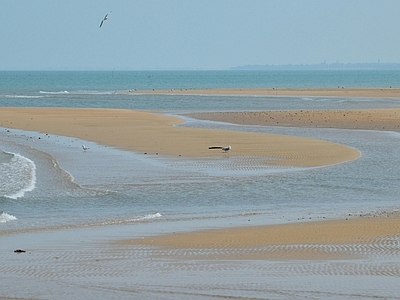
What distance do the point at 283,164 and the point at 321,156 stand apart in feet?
7.44

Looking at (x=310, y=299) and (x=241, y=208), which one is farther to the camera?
(x=241, y=208)

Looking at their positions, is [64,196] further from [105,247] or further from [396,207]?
[396,207]

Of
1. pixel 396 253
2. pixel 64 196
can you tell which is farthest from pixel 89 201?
pixel 396 253

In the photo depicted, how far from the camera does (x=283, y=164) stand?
2128cm

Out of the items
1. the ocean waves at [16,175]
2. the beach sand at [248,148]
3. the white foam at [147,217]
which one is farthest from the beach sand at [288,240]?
the ocean waves at [16,175]

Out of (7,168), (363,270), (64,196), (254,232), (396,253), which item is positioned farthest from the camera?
(7,168)

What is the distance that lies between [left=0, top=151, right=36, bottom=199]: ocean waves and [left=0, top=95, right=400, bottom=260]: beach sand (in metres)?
4.13

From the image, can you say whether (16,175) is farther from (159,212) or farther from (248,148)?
(248,148)

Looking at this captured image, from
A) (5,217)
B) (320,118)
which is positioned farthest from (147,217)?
(320,118)

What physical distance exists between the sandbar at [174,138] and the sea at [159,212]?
1.04 metres

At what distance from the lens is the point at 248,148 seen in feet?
82.1

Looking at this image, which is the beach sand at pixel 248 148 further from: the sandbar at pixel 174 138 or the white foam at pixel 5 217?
the white foam at pixel 5 217

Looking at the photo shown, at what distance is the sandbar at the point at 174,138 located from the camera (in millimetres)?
23359

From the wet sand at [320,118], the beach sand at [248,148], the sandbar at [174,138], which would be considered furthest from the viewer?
the wet sand at [320,118]
